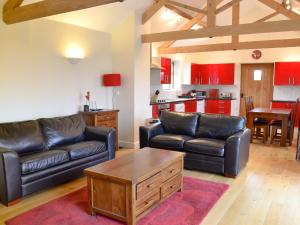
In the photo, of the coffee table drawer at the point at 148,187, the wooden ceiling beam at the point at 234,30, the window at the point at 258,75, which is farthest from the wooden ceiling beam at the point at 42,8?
the window at the point at 258,75

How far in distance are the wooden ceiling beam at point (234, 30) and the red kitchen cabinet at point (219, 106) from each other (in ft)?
13.3

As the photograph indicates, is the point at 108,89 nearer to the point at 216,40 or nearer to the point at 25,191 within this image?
the point at 25,191

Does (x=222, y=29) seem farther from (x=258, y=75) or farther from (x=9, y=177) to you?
(x=258, y=75)

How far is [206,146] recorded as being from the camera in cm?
401

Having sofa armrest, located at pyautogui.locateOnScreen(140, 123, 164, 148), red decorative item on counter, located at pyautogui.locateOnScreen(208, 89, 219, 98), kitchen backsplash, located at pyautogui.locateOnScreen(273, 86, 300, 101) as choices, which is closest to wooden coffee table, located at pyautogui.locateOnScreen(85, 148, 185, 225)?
sofa armrest, located at pyautogui.locateOnScreen(140, 123, 164, 148)

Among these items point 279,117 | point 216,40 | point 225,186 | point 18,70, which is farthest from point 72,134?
point 216,40

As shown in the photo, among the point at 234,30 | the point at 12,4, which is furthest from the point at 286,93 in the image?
the point at 12,4

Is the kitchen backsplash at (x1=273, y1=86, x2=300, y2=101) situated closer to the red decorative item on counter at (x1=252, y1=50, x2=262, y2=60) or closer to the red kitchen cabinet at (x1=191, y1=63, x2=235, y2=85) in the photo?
the red decorative item on counter at (x1=252, y1=50, x2=262, y2=60)

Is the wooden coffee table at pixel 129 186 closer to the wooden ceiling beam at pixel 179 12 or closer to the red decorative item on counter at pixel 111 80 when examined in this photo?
the red decorative item on counter at pixel 111 80

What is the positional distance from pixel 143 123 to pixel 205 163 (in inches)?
86.2

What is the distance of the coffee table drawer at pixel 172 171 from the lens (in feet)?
9.79

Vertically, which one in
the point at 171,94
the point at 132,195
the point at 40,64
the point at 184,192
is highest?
the point at 40,64

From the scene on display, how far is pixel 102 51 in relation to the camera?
5.61m

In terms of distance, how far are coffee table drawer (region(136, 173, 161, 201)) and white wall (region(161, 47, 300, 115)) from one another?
6290 millimetres
